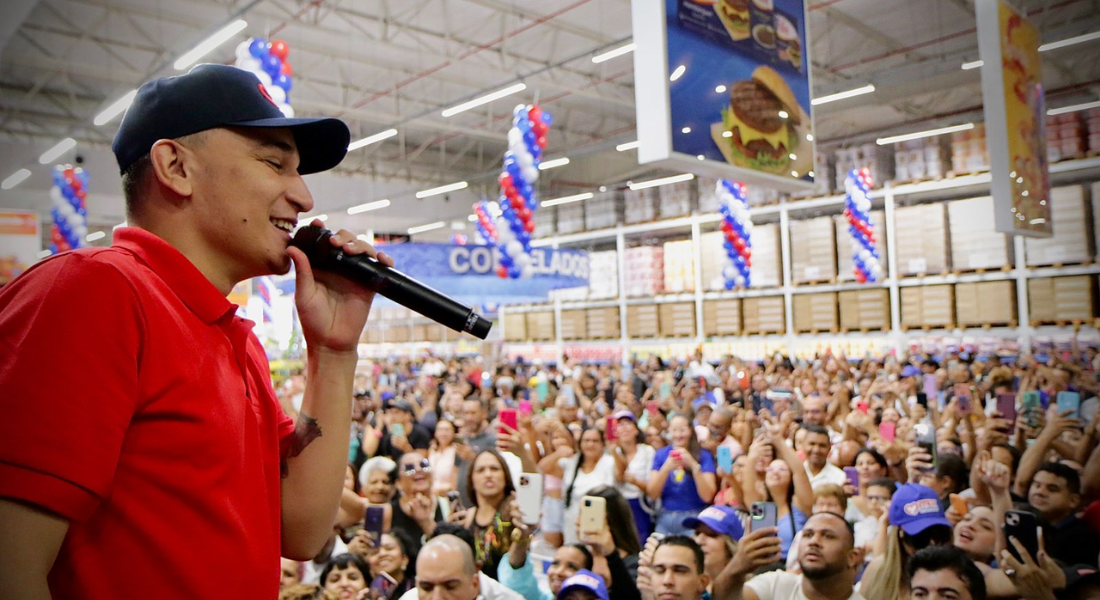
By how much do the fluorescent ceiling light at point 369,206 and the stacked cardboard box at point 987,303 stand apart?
14677 millimetres

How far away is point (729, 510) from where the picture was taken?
4.18 m

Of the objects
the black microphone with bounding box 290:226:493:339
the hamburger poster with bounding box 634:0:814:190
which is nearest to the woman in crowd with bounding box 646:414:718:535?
the hamburger poster with bounding box 634:0:814:190

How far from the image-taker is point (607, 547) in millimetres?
4270

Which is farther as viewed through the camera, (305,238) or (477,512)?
(477,512)

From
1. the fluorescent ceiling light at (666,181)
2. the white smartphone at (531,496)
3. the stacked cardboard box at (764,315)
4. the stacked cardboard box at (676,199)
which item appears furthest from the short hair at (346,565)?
the stacked cardboard box at (676,199)

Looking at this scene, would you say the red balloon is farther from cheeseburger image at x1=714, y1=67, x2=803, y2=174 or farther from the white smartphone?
the white smartphone

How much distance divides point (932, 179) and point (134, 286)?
56.1 ft

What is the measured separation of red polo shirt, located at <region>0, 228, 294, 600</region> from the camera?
31.1 inches

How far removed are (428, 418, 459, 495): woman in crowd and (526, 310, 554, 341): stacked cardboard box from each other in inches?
612

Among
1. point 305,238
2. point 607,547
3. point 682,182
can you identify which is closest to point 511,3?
point 682,182

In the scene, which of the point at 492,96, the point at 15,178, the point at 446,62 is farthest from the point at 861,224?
the point at 15,178

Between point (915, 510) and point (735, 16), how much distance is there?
3.24m

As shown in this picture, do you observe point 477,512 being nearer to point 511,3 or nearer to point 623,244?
point 511,3

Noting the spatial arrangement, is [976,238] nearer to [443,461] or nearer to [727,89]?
[727,89]
